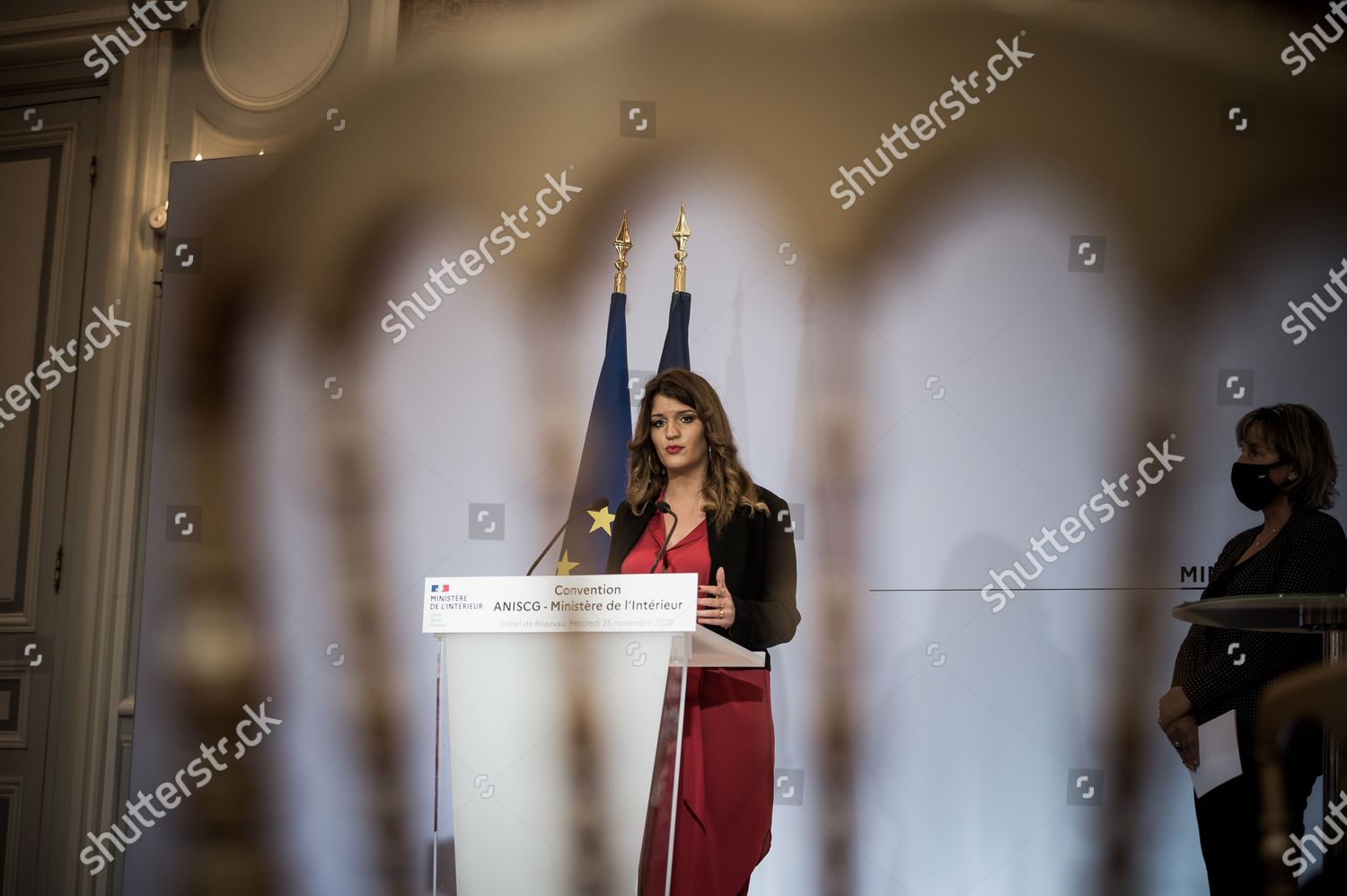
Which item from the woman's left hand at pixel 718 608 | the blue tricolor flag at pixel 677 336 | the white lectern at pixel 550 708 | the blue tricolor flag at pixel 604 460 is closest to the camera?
the white lectern at pixel 550 708

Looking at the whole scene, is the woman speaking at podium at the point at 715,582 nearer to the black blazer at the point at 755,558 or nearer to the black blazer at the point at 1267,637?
the black blazer at the point at 755,558

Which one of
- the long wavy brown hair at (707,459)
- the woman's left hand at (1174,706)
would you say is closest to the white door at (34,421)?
the long wavy brown hair at (707,459)

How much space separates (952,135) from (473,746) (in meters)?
2.80

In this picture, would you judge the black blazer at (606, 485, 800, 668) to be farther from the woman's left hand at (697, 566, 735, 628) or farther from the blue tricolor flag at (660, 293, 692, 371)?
the blue tricolor flag at (660, 293, 692, 371)

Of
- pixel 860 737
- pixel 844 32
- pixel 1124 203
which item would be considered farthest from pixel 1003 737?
pixel 844 32

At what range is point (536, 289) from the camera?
13.4 ft

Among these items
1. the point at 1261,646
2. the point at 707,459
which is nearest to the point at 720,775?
the point at 707,459

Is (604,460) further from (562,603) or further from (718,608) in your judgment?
(562,603)

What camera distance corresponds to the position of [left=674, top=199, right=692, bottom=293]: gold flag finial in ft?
12.7

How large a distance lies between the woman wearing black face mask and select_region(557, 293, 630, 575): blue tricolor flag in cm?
164

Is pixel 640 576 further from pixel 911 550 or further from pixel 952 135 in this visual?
pixel 952 135

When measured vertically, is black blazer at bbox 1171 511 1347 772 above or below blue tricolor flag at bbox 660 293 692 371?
below

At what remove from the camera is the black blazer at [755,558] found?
9.98 ft

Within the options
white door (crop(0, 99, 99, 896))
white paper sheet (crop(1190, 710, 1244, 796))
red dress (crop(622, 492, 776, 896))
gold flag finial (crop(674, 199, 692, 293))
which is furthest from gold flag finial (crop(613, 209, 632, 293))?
white paper sheet (crop(1190, 710, 1244, 796))
